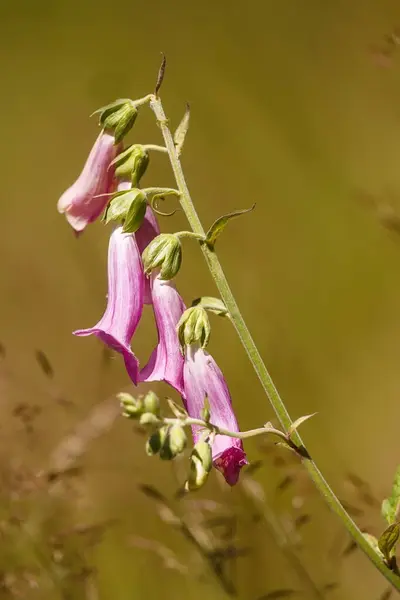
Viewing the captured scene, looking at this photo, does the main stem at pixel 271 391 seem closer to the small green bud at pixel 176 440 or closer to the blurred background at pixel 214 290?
the small green bud at pixel 176 440

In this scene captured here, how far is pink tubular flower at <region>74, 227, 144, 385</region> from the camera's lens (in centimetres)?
69

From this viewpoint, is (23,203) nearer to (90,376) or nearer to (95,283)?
(95,283)

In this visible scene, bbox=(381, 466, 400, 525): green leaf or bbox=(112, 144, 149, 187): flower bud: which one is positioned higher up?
bbox=(112, 144, 149, 187): flower bud

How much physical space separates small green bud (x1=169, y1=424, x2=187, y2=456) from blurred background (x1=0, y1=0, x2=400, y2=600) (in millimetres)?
353

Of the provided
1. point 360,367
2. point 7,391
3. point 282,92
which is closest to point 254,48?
point 282,92

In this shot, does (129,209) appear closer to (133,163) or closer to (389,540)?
(133,163)

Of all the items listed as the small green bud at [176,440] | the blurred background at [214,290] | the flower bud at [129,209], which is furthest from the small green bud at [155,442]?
the blurred background at [214,290]

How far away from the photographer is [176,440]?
54cm

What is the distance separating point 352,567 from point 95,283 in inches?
34.1

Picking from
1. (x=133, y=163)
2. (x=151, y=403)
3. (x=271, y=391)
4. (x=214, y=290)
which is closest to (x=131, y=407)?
(x=151, y=403)

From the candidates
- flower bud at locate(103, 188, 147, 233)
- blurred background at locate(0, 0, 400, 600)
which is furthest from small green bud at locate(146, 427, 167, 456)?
blurred background at locate(0, 0, 400, 600)

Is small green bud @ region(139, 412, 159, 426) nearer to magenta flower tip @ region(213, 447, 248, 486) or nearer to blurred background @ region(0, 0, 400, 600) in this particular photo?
magenta flower tip @ region(213, 447, 248, 486)

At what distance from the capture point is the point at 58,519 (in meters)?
1.10

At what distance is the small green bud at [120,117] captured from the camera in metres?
0.70
